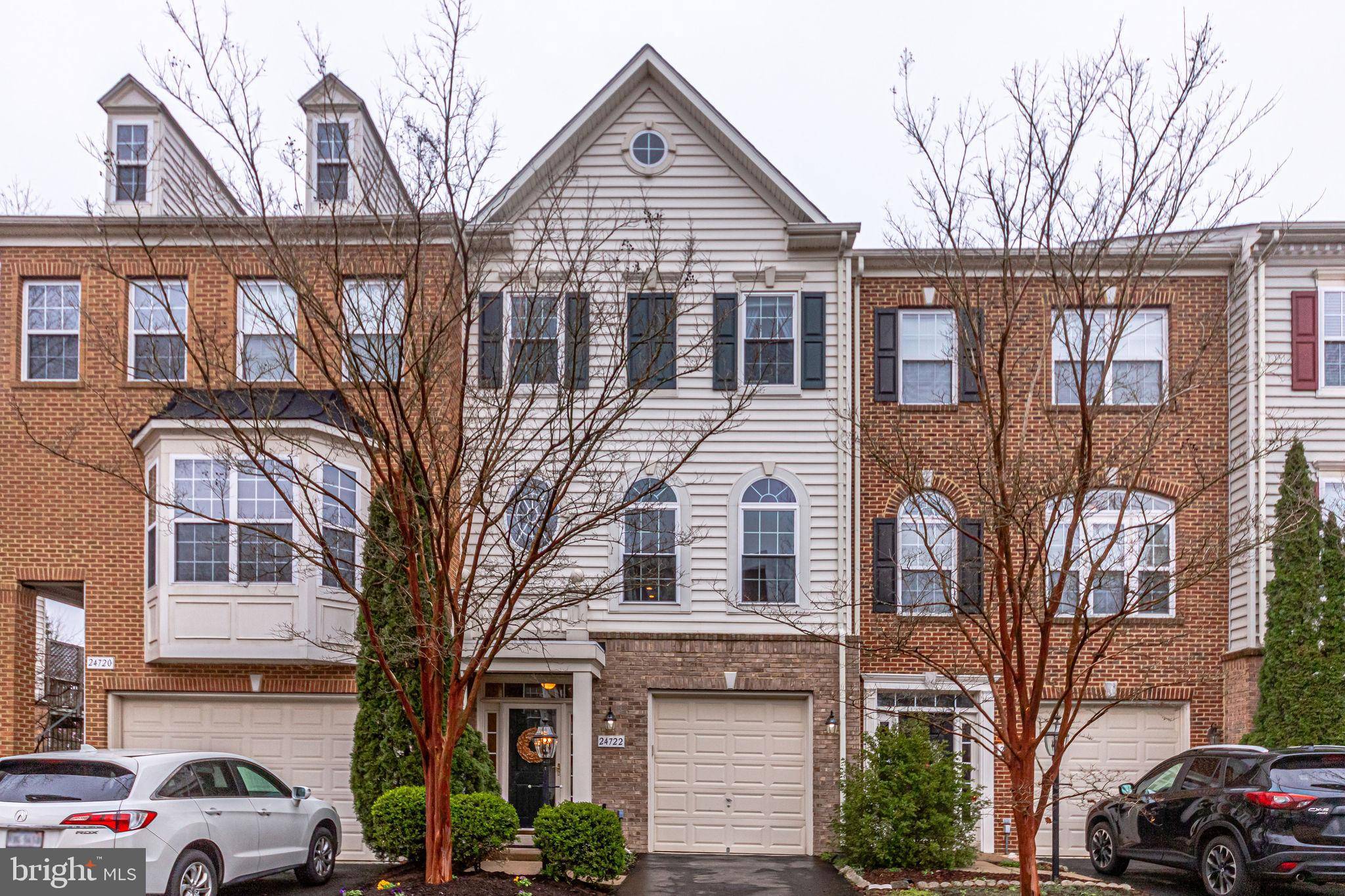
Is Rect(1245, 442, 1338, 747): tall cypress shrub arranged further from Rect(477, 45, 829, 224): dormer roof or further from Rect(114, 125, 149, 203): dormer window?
→ Rect(114, 125, 149, 203): dormer window

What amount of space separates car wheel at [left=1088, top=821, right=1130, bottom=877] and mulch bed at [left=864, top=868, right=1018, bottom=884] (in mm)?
1223

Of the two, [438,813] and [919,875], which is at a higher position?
[438,813]

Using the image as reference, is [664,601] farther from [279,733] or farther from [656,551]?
[279,733]

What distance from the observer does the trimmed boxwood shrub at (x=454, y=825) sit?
13547mm

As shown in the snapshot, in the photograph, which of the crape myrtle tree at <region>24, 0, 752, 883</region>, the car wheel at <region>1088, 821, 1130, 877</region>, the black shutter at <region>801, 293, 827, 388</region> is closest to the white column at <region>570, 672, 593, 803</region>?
the crape myrtle tree at <region>24, 0, 752, 883</region>

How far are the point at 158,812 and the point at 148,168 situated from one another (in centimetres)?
1060

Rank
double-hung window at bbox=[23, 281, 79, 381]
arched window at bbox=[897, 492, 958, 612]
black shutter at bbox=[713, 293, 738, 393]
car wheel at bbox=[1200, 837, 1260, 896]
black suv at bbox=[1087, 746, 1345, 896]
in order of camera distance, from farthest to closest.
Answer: double-hung window at bbox=[23, 281, 79, 381] < black shutter at bbox=[713, 293, 738, 393] < arched window at bbox=[897, 492, 958, 612] < car wheel at bbox=[1200, 837, 1260, 896] < black suv at bbox=[1087, 746, 1345, 896]

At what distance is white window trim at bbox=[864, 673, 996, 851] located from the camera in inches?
725

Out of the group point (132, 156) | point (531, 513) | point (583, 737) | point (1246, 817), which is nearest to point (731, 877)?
point (583, 737)

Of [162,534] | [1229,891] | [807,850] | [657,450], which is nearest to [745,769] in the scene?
[807,850]

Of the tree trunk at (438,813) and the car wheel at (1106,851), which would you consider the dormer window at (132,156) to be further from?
the car wheel at (1106,851)

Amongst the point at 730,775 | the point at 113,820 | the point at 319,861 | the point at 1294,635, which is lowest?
the point at 319,861

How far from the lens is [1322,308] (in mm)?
18750

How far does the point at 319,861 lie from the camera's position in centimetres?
1419
